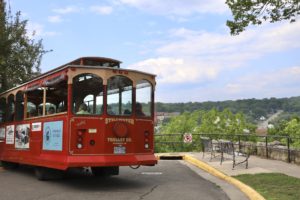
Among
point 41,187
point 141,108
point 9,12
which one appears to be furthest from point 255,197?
point 9,12

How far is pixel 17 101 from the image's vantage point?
15688mm

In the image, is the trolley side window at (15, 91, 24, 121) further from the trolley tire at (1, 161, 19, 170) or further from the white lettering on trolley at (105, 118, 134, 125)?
the white lettering on trolley at (105, 118, 134, 125)

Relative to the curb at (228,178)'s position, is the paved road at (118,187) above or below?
below

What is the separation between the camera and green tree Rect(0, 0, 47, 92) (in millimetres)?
19422

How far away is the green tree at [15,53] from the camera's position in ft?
63.7

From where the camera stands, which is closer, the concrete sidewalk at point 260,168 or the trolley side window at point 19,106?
the concrete sidewalk at point 260,168

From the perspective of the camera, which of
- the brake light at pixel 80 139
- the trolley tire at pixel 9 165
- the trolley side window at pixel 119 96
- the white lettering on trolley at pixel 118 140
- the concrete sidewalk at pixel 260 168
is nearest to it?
the brake light at pixel 80 139

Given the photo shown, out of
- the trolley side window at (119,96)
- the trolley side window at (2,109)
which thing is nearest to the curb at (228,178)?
the trolley side window at (119,96)

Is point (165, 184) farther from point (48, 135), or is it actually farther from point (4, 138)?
point (4, 138)

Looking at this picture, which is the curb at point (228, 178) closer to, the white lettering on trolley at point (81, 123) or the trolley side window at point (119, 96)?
the trolley side window at point (119, 96)

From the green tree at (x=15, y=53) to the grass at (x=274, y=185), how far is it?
11.6m

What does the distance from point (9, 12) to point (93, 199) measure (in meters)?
13.2

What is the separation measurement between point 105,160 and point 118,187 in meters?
0.93

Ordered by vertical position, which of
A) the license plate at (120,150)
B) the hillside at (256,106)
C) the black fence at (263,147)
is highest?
the hillside at (256,106)
